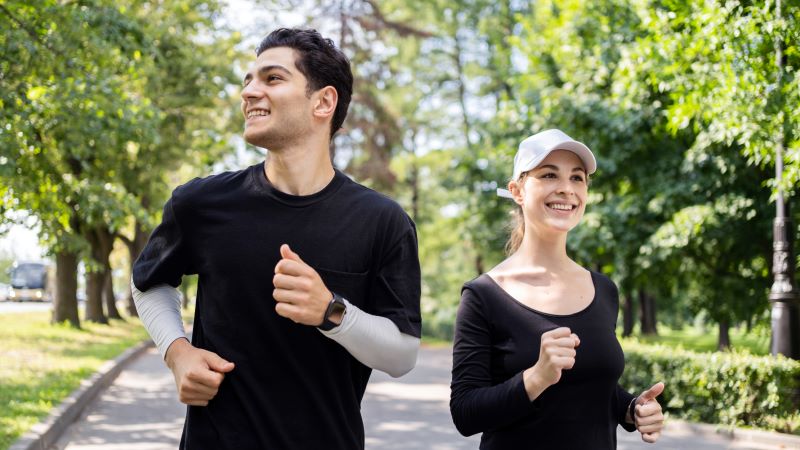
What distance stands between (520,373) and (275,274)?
0.81 metres

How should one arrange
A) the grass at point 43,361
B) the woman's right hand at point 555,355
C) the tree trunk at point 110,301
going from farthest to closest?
the tree trunk at point 110,301 < the grass at point 43,361 < the woman's right hand at point 555,355

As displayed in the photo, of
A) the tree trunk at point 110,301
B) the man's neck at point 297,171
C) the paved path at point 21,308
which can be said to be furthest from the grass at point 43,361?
the paved path at point 21,308

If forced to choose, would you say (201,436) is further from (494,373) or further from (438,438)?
(438,438)

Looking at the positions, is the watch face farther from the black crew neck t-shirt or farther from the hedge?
the hedge

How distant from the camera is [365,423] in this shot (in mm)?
11164

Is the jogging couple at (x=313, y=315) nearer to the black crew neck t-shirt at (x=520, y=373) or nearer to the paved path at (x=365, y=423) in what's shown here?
the black crew neck t-shirt at (x=520, y=373)

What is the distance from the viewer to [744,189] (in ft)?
57.9

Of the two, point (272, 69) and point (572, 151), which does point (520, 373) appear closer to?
point (572, 151)

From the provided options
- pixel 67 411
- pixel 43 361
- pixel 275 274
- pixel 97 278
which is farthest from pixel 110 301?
pixel 275 274

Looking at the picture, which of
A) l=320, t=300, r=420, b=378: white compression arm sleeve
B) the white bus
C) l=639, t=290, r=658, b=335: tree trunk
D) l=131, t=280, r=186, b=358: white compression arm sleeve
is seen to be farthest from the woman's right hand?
the white bus

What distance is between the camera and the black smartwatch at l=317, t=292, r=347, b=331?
2.29 m

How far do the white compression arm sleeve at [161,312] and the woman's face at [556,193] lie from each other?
1178mm

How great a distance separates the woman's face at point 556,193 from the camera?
3.06 meters

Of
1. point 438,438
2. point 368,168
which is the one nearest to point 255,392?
point 438,438
